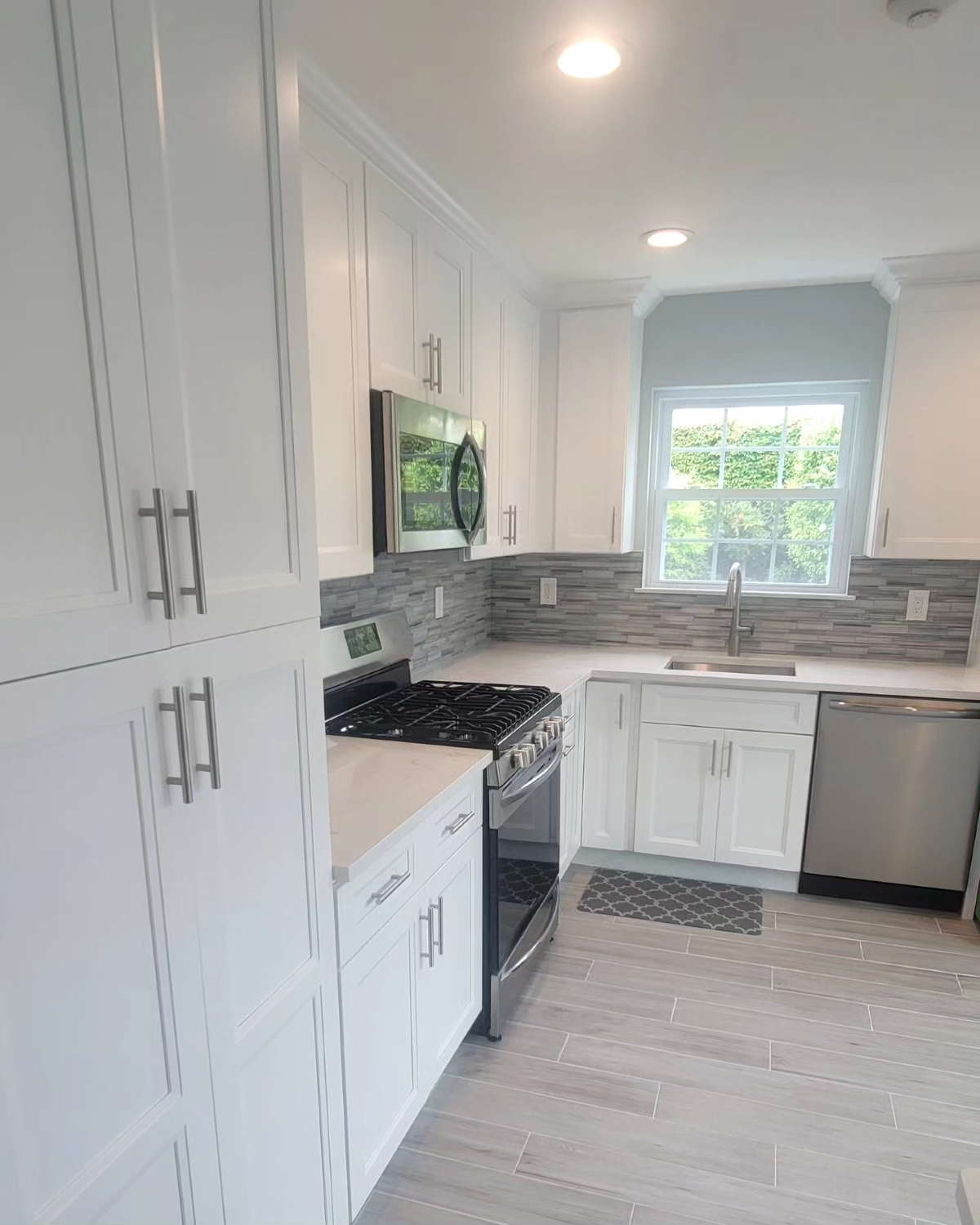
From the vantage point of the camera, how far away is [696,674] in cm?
285

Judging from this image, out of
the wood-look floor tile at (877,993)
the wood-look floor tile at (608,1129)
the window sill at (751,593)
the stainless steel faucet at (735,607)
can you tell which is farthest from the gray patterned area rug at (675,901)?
the window sill at (751,593)

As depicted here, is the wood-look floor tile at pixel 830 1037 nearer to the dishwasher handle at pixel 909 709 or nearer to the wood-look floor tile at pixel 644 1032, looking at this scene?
the wood-look floor tile at pixel 644 1032

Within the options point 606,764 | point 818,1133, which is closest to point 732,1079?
point 818,1133

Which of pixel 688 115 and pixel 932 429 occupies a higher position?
pixel 688 115

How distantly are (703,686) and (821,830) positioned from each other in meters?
0.74

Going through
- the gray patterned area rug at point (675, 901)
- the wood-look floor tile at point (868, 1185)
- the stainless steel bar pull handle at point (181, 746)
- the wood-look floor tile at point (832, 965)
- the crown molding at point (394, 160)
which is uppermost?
the crown molding at point (394, 160)

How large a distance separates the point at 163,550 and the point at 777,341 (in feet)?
10.2

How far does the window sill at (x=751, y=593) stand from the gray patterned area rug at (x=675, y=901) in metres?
1.30

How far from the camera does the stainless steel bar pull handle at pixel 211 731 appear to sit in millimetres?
886

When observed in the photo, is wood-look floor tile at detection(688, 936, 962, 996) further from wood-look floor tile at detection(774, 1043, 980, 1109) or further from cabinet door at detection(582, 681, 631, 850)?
cabinet door at detection(582, 681, 631, 850)

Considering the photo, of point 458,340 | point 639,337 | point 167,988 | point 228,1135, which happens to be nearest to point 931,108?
point 458,340

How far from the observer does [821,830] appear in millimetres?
2822

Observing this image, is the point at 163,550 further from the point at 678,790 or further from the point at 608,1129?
the point at 678,790

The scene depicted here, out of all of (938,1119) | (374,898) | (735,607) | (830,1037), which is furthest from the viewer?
(735,607)
